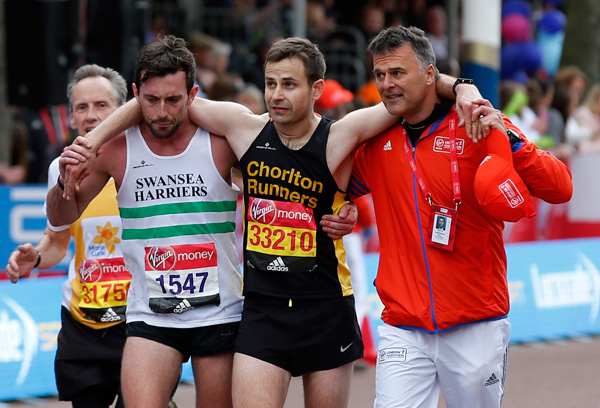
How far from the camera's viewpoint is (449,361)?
5.21m

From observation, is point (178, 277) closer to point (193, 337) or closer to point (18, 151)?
point (193, 337)

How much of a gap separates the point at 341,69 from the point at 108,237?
10.3 metres

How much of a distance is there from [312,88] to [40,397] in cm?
442

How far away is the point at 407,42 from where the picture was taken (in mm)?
5195

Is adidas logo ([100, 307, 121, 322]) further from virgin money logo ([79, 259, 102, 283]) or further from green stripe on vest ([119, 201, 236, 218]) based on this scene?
green stripe on vest ([119, 201, 236, 218])

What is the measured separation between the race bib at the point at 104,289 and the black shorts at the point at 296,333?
33.4 inches

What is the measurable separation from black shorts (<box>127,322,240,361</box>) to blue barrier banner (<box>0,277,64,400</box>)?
340cm

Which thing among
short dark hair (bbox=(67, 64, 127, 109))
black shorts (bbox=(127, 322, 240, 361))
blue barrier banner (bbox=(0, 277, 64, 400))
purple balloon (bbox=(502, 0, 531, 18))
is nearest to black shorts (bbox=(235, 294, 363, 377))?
black shorts (bbox=(127, 322, 240, 361))

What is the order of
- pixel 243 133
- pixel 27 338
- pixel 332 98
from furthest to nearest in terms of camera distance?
pixel 332 98, pixel 27 338, pixel 243 133

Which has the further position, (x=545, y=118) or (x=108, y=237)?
(x=545, y=118)

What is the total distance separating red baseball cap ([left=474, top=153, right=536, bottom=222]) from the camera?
4.80 metres

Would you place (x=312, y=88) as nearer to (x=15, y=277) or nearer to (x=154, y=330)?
(x=154, y=330)

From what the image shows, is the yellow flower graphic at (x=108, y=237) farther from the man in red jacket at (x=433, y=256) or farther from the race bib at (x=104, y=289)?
the man in red jacket at (x=433, y=256)

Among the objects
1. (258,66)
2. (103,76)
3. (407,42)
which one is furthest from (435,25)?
(407,42)
